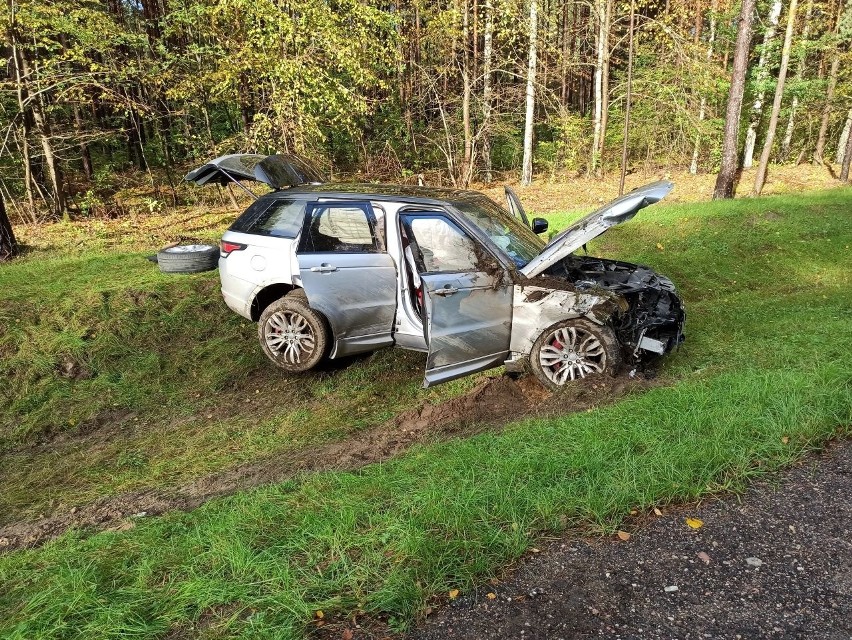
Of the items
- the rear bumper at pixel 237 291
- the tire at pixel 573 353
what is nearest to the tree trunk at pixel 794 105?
the tire at pixel 573 353

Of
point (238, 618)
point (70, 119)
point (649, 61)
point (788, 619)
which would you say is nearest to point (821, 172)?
point (649, 61)

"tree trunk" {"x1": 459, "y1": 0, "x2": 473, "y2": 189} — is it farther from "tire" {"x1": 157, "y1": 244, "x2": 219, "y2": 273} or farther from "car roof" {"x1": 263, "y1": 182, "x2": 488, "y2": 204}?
"car roof" {"x1": 263, "y1": 182, "x2": 488, "y2": 204}

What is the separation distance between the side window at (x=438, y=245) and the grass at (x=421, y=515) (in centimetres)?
165

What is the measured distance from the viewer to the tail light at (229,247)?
5.66 metres

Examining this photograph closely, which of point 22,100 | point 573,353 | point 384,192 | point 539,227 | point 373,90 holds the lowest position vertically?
point 573,353

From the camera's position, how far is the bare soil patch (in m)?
3.54

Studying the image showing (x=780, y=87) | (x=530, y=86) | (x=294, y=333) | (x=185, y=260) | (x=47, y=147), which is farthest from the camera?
(x=530, y=86)

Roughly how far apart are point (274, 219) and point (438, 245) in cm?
189

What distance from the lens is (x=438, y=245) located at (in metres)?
4.95

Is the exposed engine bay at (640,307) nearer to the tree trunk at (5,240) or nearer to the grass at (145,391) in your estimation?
the grass at (145,391)

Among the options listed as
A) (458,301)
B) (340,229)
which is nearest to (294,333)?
(340,229)

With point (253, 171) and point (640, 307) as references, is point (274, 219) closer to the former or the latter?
point (253, 171)

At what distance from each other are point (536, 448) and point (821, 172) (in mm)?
21278

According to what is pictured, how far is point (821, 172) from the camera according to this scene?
18719 millimetres
